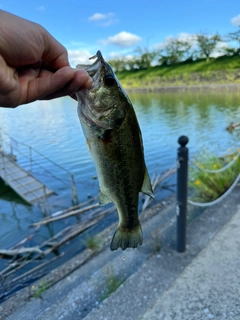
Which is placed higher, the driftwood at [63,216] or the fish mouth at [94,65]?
the fish mouth at [94,65]

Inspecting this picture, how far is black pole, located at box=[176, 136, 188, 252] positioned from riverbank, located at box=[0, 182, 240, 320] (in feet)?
0.71

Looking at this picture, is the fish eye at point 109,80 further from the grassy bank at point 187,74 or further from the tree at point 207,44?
the tree at point 207,44

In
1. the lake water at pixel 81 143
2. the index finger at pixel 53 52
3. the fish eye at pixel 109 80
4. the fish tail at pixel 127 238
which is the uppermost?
the index finger at pixel 53 52

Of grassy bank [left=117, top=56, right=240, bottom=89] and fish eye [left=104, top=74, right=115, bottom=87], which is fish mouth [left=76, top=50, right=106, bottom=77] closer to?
fish eye [left=104, top=74, right=115, bottom=87]

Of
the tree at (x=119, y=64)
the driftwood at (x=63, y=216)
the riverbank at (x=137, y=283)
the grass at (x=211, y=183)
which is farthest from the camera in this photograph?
the tree at (x=119, y=64)

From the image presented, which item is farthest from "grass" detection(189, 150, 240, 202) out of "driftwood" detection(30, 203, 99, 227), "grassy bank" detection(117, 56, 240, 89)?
"grassy bank" detection(117, 56, 240, 89)

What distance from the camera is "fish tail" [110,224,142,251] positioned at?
164cm

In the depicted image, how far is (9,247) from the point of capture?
609cm

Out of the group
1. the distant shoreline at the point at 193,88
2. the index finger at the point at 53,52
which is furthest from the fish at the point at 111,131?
the distant shoreline at the point at 193,88

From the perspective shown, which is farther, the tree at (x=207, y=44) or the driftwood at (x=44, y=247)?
the tree at (x=207, y=44)

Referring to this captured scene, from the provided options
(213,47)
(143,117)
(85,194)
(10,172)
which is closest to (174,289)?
(85,194)

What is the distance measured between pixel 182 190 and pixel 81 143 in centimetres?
1185

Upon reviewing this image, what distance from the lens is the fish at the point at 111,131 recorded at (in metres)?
1.36

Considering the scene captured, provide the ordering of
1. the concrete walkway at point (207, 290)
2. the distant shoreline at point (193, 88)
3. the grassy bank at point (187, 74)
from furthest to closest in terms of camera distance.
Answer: the grassy bank at point (187, 74) < the distant shoreline at point (193, 88) < the concrete walkway at point (207, 290)
